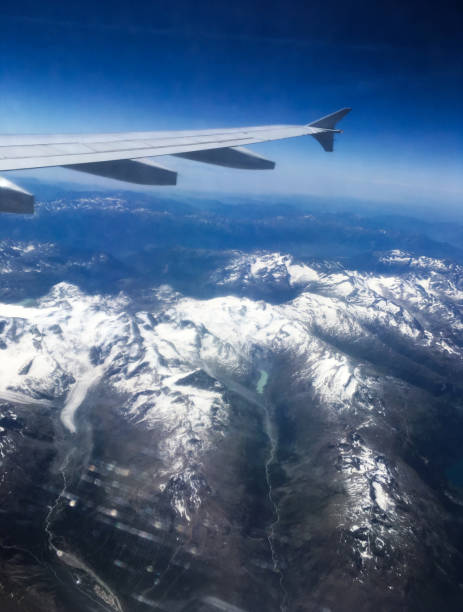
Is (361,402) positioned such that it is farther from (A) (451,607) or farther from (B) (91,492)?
(B) (91,492)

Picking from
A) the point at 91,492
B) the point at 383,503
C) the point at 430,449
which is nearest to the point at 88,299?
the point at 91,492

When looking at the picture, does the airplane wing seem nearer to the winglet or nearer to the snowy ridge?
the winglet

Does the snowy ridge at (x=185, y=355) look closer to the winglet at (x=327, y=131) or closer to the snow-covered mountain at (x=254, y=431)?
the snow-covered mountain at (x=254, y=431)

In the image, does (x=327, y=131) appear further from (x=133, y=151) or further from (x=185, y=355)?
(x=185, y=355)

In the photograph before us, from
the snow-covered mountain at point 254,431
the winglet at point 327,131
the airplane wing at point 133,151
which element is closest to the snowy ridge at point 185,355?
the snow-covered mountain at point 254,431

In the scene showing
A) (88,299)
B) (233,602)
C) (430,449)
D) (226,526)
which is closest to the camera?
(233,602)

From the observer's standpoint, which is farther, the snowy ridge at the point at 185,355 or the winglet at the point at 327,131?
the snowy ridge at the point at 185,355

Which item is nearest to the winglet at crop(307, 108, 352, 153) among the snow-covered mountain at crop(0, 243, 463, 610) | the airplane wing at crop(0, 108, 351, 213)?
the airplane wing at crop(0, 108, 351, 213)
